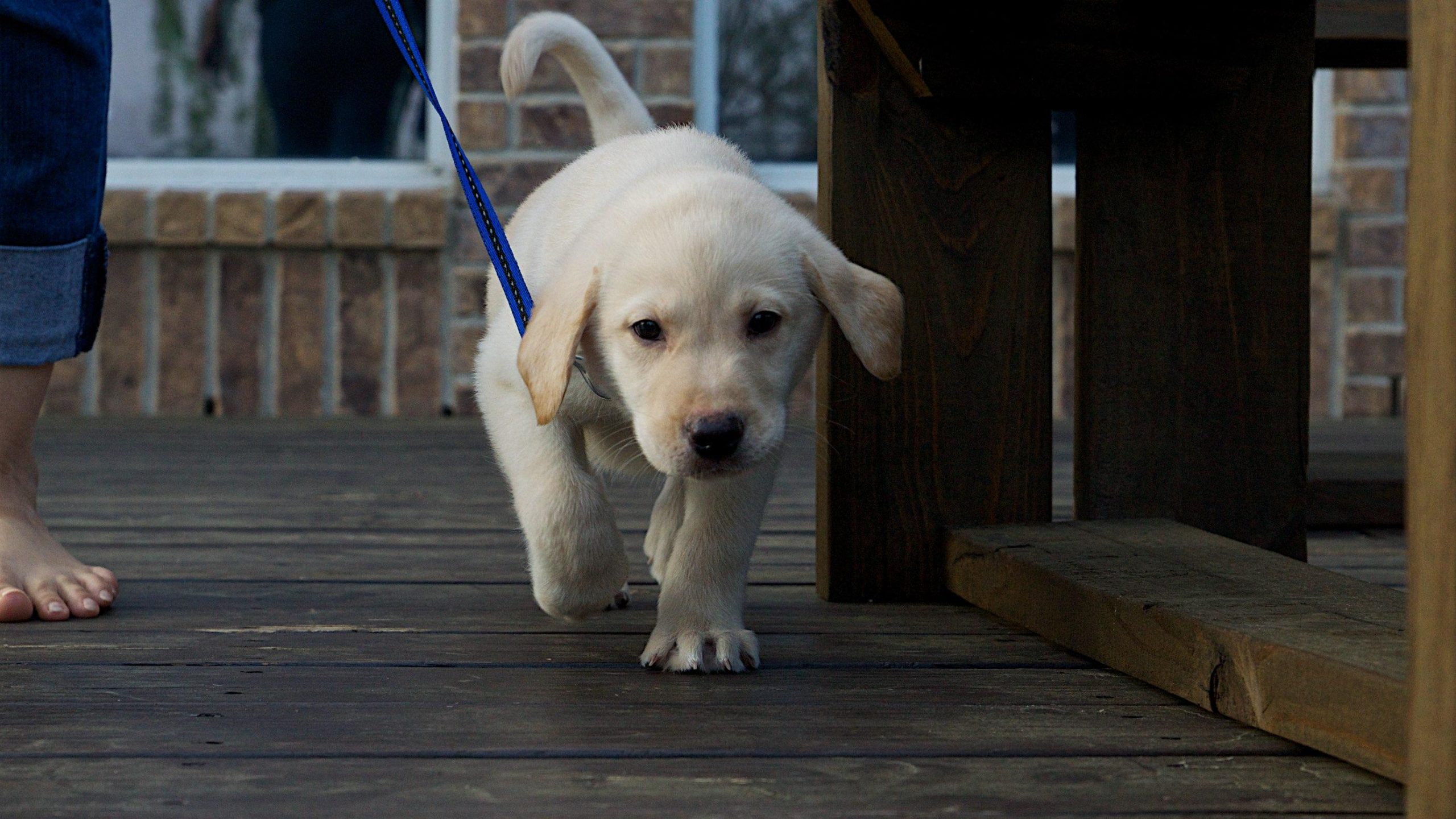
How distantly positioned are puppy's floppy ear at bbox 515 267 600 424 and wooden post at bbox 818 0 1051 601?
49 cm

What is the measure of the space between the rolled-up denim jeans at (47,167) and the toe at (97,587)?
11.8 inches

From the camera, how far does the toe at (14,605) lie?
1908 millimetres

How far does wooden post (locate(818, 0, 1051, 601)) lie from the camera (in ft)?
6.89

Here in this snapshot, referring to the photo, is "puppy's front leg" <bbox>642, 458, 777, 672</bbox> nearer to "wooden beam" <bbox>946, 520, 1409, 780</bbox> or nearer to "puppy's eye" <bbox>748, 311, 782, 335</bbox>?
"puppy's eye" <bbox>748, 311, 782, 335</bbox>

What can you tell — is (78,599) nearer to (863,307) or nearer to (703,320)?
(703,320)

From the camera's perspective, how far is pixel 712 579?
180 cm

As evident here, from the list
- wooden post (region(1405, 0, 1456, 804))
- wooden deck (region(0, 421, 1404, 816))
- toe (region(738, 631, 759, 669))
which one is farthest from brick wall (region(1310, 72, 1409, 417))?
wooden post (region(1405, 0, 1456, 804))

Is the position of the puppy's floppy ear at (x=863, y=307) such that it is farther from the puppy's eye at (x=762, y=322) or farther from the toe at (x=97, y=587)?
the toe at (x=97, y=587)

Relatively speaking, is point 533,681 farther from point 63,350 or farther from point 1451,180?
point 1451,180

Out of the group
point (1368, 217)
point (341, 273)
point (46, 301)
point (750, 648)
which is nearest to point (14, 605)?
point (46, 301)

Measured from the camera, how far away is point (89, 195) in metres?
2.10

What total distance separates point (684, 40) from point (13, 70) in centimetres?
312

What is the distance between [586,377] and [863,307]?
1.21 feet

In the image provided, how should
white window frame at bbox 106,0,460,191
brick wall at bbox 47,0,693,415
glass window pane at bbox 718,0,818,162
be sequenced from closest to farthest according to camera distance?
brick wall at bbox 47,0,693,415 → white window frame at bbox 106,0,460,191 → glass window pane at bbox 718,0,818,162
